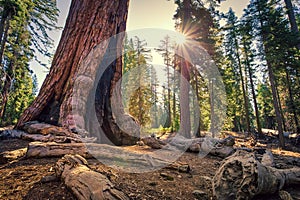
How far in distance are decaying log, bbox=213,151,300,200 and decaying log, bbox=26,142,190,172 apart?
1023 mm

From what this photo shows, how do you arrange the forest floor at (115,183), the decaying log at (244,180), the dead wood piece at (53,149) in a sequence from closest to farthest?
the forest floor at (115,183) < the decaying log at (244,180) < the dead wood piece at (53,149)

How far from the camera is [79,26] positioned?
208 inches

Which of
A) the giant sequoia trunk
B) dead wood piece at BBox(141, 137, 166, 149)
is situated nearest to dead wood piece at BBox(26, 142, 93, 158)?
the giant sequoia trunk

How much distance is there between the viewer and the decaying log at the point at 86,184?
1.47 metres

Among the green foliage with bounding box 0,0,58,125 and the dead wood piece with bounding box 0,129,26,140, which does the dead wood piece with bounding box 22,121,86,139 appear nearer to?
the dead wood piece with bounding box 0,129,26,140

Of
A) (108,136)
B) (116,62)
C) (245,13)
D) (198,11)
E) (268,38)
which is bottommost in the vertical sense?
(108,136)

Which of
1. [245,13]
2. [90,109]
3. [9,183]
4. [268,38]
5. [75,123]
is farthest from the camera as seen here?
[245,13]

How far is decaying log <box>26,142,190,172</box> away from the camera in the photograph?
2.81m

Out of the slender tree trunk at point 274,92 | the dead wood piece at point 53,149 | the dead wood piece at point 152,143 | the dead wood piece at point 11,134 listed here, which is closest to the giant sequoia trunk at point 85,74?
the dead wood piece at point 11,134

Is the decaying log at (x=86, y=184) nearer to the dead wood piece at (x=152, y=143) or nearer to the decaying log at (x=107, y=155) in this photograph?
the decaying log at (x=107, y=155)

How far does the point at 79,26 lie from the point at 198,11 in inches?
419

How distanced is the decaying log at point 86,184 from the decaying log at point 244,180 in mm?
1311

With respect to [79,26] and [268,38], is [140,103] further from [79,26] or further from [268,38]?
[79,26]

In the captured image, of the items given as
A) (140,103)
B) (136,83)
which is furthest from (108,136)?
(136,83)
